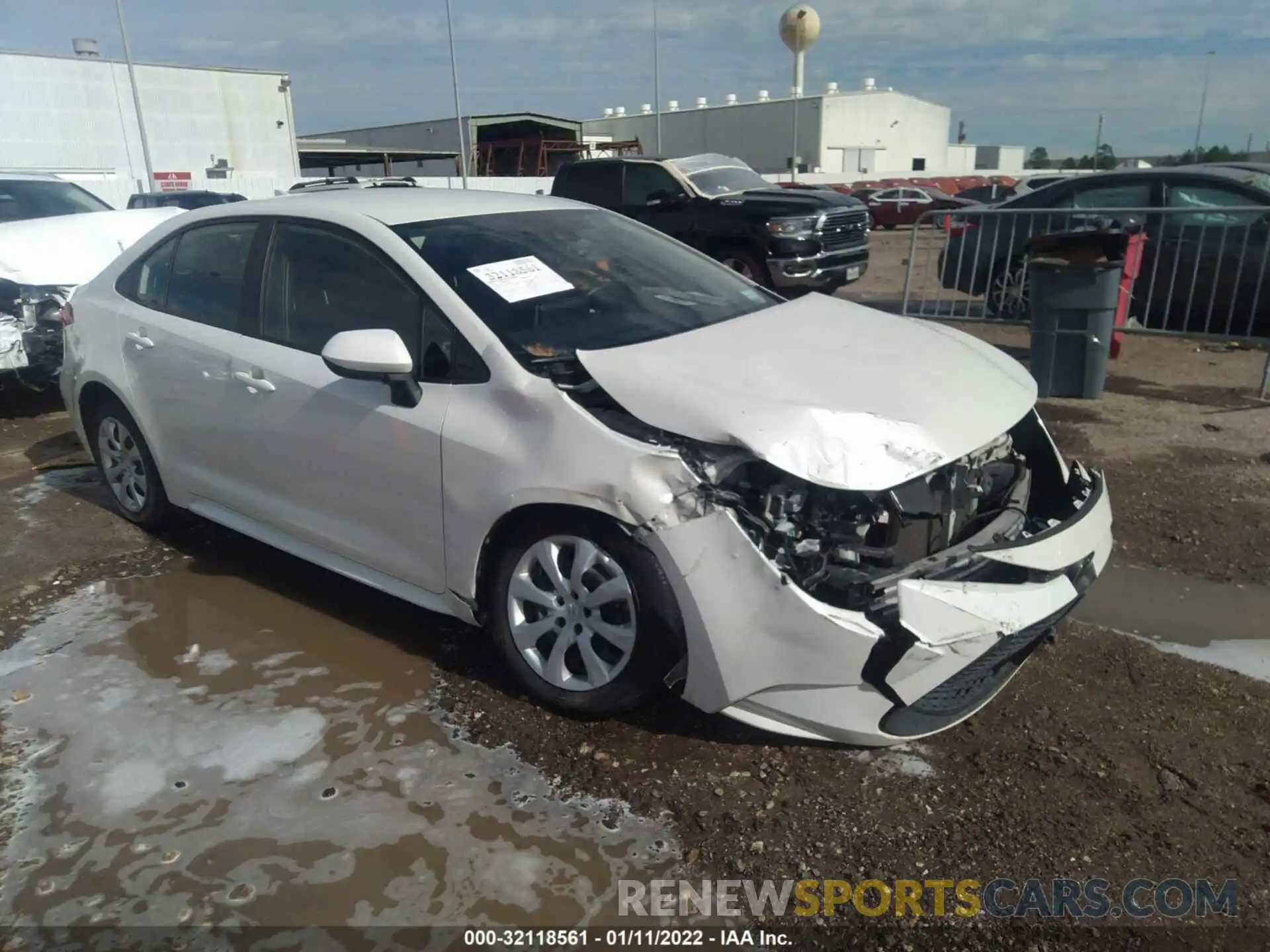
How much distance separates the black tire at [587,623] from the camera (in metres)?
2.79

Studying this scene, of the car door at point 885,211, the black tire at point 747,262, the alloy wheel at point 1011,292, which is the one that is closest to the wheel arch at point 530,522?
the alloy wheel at point 1011,292

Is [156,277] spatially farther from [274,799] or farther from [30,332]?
[30,332]

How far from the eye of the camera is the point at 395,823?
2.72 metres

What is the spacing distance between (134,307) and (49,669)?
5.96ft

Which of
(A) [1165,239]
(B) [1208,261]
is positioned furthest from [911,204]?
(B) [1208,261]

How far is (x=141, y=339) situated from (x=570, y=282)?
89.0 inches

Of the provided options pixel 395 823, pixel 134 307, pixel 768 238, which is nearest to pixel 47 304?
pixel 134 307

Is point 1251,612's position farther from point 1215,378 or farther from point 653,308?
point 1215,378

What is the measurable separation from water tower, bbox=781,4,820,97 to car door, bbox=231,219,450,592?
60089 mm

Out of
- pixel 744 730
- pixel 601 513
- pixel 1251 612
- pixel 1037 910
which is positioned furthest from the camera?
pixel 1251 612

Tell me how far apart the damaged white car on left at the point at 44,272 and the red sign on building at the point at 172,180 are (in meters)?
25.5

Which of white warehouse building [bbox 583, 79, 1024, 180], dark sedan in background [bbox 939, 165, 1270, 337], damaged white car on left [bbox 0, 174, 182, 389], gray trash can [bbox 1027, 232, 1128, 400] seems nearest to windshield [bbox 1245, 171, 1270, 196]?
dark sedan in background [bbox 939, 165, 1270, 337]

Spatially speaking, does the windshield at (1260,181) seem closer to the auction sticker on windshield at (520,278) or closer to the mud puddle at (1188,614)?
the mud puddle at (1188,614)

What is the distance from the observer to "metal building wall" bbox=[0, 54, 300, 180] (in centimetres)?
3145
